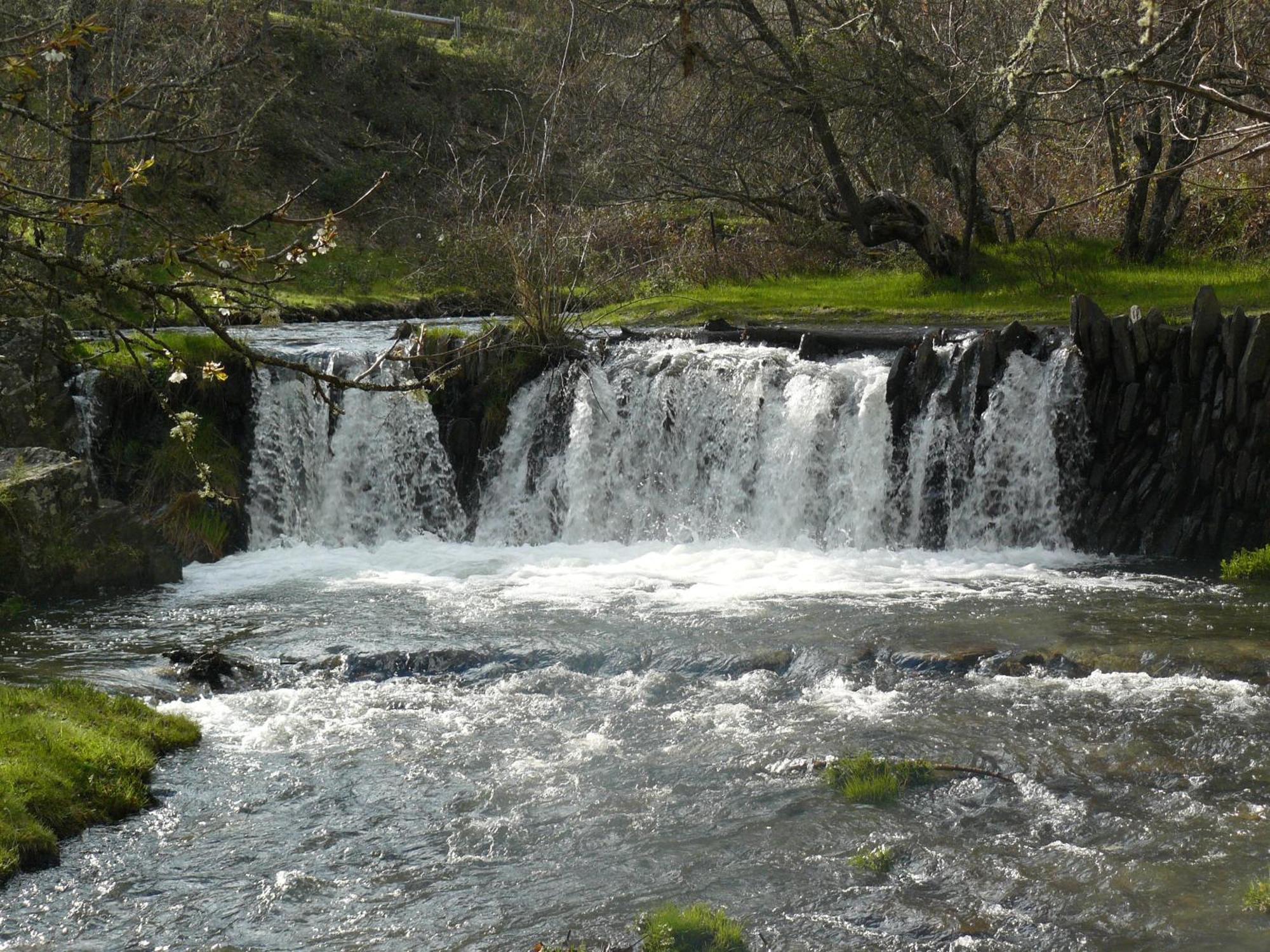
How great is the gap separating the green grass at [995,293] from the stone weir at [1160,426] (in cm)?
222

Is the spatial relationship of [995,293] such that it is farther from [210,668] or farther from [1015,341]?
[210,668]

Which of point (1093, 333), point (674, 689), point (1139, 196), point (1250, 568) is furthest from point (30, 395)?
point (1139, 196)

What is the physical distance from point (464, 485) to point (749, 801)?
834 cm

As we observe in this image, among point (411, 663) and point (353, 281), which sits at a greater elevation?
point (353, 281)

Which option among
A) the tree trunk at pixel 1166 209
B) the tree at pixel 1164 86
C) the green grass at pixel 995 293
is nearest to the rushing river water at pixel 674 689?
the green grass at pixel 995 293

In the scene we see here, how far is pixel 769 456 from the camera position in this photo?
13.7 metres

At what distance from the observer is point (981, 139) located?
16641 millimetres

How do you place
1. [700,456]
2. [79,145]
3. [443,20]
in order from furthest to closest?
[443,20], [79,145], [700,456]

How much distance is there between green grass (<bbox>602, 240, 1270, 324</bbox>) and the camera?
1578 cm

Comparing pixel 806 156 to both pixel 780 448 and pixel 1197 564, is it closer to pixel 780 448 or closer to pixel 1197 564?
pixel 780 448

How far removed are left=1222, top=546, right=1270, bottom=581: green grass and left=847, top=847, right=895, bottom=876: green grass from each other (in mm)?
6265

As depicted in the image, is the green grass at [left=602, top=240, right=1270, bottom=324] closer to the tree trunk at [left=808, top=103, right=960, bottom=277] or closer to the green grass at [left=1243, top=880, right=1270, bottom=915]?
the tree trunk at [left=808, top=103, right=960, bottom=277]

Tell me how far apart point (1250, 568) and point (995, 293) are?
7.07 meters

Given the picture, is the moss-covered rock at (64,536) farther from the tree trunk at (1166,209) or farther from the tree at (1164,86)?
the tree trunk at (1166,209)
